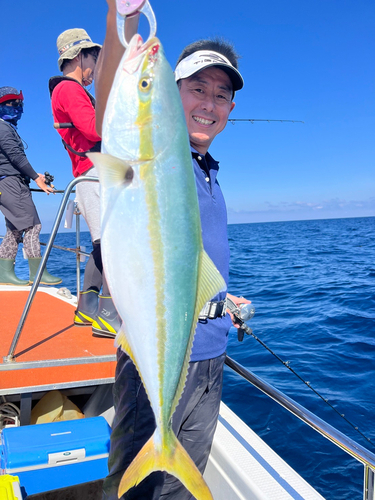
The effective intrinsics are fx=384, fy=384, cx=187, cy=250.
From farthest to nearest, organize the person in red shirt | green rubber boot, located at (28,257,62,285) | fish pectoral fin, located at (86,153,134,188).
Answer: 1. green rubber boot, located at (28,257,62,285)
2. the person in red shirt
3. fish pectoral fin, located at (86,153,134,188)

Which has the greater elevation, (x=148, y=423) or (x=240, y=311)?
(x=240, y=311)

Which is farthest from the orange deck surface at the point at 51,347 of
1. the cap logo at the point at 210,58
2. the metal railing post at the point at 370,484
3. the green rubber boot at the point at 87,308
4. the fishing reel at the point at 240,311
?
the cap logo at the point at 210,58

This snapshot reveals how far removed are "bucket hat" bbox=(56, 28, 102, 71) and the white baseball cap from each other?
4.55ft

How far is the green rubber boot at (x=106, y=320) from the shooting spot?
304 cm

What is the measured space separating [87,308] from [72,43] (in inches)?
86.4

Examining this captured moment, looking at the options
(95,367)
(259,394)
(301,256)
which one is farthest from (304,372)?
(301,256)

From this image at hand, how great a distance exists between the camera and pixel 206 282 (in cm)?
125

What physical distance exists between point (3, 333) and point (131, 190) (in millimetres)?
2826

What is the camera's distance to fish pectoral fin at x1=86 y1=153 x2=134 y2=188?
106cm

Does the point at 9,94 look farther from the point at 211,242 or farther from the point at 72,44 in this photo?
the point at 211,242

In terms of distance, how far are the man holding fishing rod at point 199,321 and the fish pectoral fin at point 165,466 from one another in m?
0.31

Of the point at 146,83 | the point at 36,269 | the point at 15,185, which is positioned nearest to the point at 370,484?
the point at 146,83

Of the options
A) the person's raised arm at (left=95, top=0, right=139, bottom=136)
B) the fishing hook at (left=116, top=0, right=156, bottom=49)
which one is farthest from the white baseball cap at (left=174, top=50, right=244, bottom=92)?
the fishing hook at (left=116, top=0, right=156, bottom=49)

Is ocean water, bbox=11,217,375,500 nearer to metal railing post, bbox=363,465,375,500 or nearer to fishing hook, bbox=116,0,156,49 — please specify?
metal railing post, bbox=363,465,375,500
